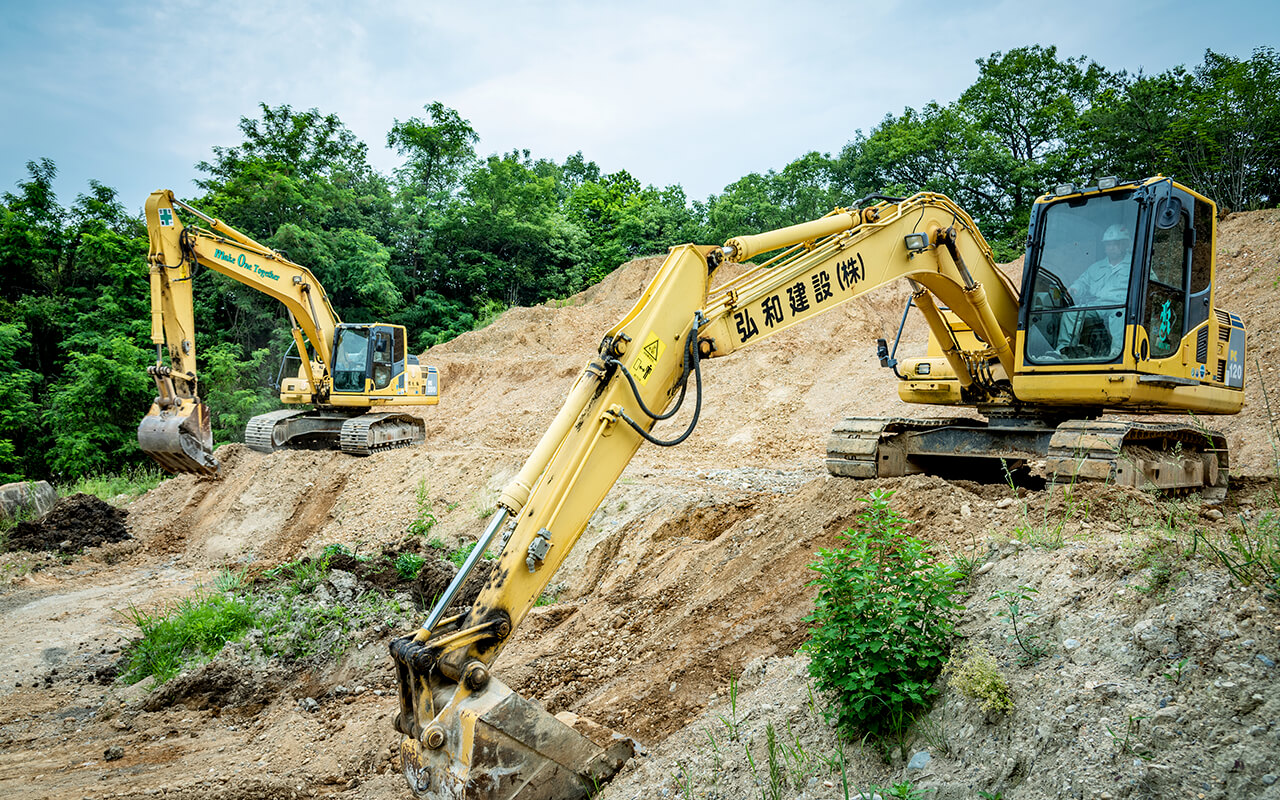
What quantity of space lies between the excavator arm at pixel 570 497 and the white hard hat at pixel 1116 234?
95.5 inches

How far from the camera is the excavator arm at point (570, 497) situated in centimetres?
342

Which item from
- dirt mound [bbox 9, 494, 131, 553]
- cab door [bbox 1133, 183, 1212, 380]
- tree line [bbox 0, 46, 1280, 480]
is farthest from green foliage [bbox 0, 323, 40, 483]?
cab door [bbox 1133, 183, 1212, 380]

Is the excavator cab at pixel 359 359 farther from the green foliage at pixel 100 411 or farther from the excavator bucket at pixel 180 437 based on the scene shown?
the green foliage at pixel 100 411

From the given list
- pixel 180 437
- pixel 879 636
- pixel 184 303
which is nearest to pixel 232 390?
pixel 184 303

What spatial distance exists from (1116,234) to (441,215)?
99.0 feet

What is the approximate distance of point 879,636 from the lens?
133 inches

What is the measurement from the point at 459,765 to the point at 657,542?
422cm

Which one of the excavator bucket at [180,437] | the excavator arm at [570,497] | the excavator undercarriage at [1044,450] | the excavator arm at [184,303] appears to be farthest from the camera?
the excavator arm at [184,303]

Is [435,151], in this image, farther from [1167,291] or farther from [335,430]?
[1167,291]

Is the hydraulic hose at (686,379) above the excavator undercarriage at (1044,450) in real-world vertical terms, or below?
above

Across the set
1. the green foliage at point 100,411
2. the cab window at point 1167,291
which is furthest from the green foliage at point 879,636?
the green foliage at point 100,411

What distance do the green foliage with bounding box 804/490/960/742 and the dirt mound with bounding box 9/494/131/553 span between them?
12477 millimetres

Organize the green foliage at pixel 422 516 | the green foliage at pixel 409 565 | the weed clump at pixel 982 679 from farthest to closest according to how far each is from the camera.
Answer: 1. the green foliage at pixel 422 516
2. the green foliage at pixel 409 565
3. the weed clump at pixel 982 679

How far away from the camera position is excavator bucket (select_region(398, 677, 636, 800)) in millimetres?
3342
